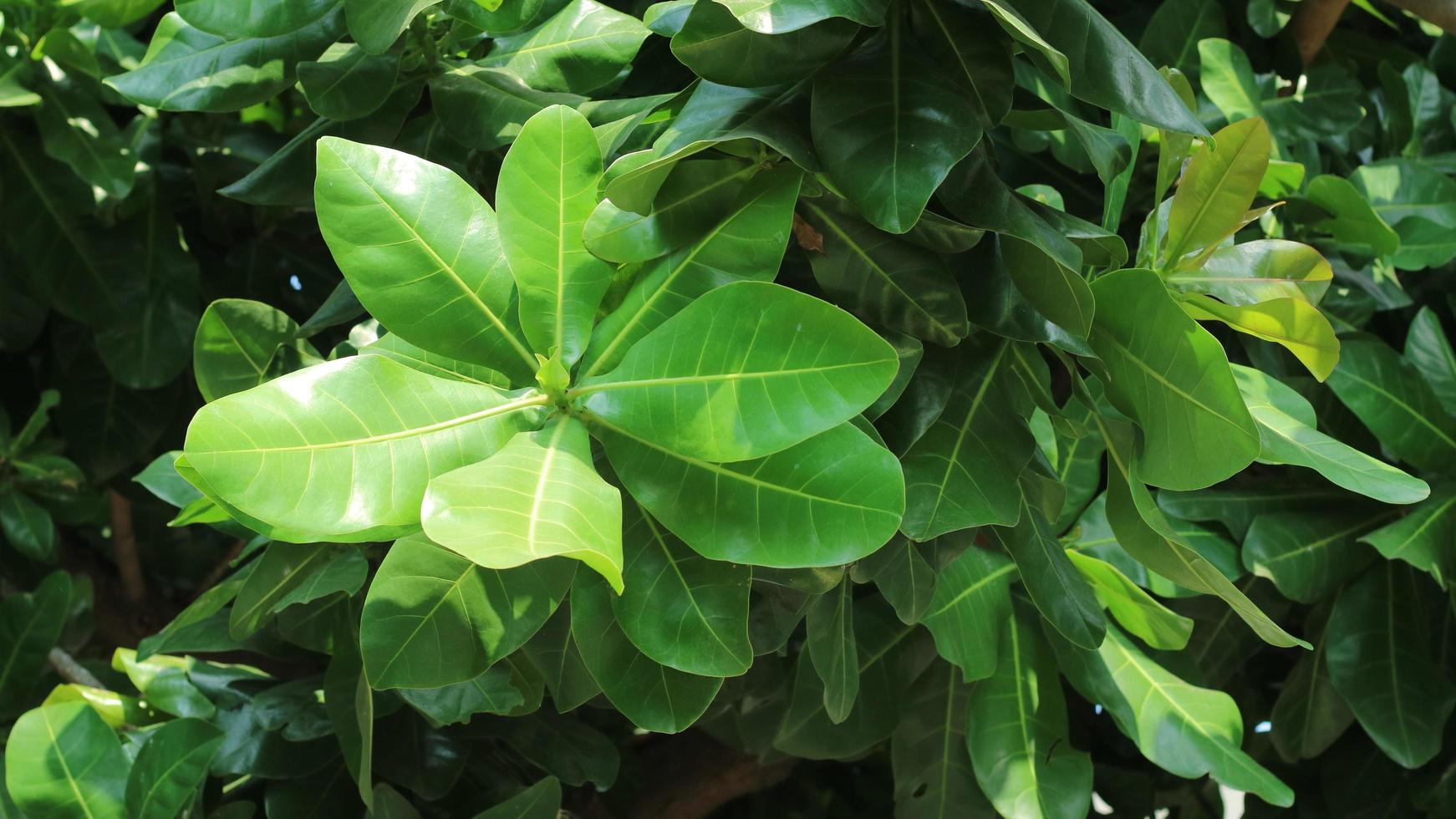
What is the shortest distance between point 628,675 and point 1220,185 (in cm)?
46

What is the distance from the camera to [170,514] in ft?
5.28

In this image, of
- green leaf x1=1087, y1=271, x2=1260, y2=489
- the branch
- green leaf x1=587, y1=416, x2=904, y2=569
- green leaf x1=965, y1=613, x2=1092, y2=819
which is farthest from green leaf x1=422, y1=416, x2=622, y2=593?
the branch

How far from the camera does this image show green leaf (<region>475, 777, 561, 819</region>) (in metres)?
0.92

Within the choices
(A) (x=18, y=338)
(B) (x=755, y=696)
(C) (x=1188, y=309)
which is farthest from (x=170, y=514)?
(C) (x=1188, y=309)

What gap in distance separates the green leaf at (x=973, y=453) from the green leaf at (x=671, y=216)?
0.20 m

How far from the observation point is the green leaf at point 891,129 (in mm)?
581

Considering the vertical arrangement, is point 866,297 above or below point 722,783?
above

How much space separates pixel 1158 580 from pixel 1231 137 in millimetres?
488

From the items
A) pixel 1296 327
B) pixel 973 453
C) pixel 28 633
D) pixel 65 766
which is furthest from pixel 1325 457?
pixel 28 633

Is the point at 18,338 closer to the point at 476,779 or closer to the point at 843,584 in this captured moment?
the point at 476,779

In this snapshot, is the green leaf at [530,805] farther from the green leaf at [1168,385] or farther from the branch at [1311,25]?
the branch at [1311,25]

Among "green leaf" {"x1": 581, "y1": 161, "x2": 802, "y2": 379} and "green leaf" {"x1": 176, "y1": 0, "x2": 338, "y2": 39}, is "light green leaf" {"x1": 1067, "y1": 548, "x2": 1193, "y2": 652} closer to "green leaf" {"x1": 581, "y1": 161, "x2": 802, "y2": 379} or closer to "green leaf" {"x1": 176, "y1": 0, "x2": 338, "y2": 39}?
"green leaf" {"x1": 581, "y1": 161, "x2": 802, "y2": 379}

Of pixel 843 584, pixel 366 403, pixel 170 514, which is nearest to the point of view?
pixel 366 403

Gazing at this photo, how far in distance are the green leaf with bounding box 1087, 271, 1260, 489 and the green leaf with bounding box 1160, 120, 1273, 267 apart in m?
0.12
